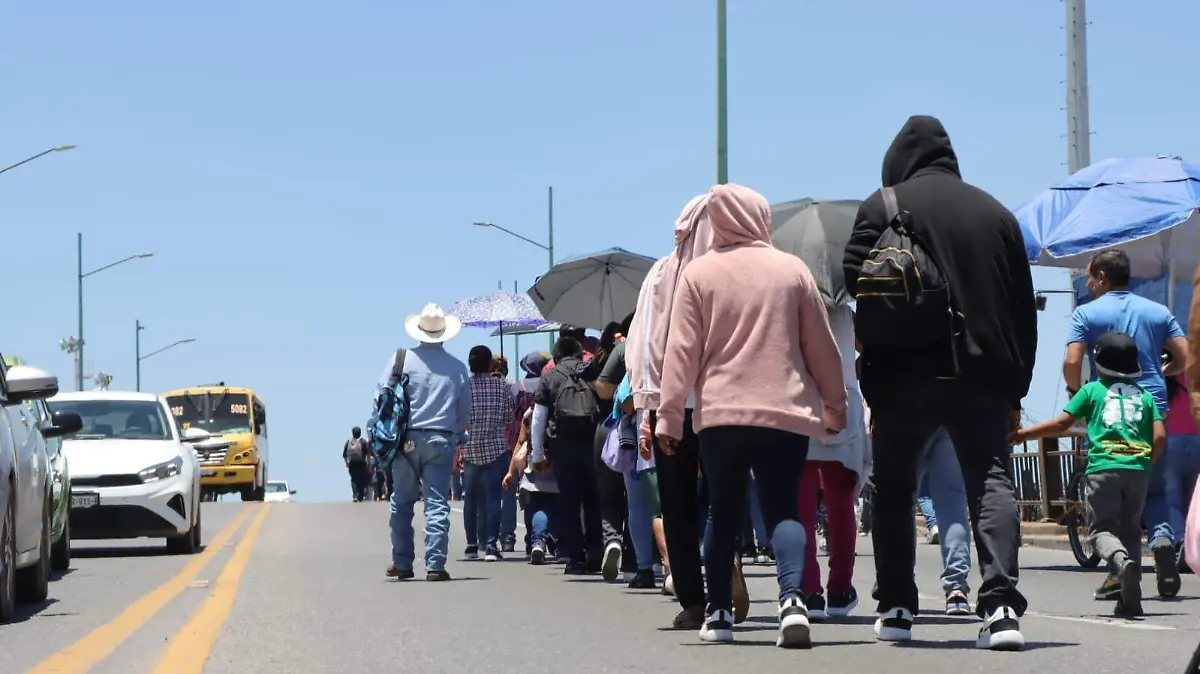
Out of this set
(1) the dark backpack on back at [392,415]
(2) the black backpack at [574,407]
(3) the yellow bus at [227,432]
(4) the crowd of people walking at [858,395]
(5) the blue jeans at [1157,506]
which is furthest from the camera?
(3) the yellow bus at [227,432]

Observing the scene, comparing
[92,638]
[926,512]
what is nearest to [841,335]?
[92,638]

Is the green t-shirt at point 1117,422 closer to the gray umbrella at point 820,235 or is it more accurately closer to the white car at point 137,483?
the gray umbrella at point 820,235

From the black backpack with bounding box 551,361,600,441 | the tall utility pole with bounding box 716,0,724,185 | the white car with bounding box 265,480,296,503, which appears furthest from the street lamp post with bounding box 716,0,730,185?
the white car with bounding box 265,480,296,503

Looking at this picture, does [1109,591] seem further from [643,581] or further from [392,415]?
[392,415]

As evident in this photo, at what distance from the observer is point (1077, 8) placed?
33.6 m

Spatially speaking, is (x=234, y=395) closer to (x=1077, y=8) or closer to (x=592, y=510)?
(x=1077, y=8)

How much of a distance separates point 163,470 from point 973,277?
12093 mm

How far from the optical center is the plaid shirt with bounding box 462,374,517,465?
60.7ft

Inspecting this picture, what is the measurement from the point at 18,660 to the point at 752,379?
335cm

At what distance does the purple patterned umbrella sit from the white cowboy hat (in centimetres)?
1466

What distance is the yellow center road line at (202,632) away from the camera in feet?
28.7

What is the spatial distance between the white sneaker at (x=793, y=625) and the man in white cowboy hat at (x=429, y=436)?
668cm

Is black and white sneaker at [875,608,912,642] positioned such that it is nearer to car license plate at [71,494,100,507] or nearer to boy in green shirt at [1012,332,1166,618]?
boy in green shirt at [1012,332,1166,618]

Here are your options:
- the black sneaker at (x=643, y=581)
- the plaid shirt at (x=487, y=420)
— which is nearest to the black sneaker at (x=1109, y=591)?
the black sneaker at (x=643, y=581)
